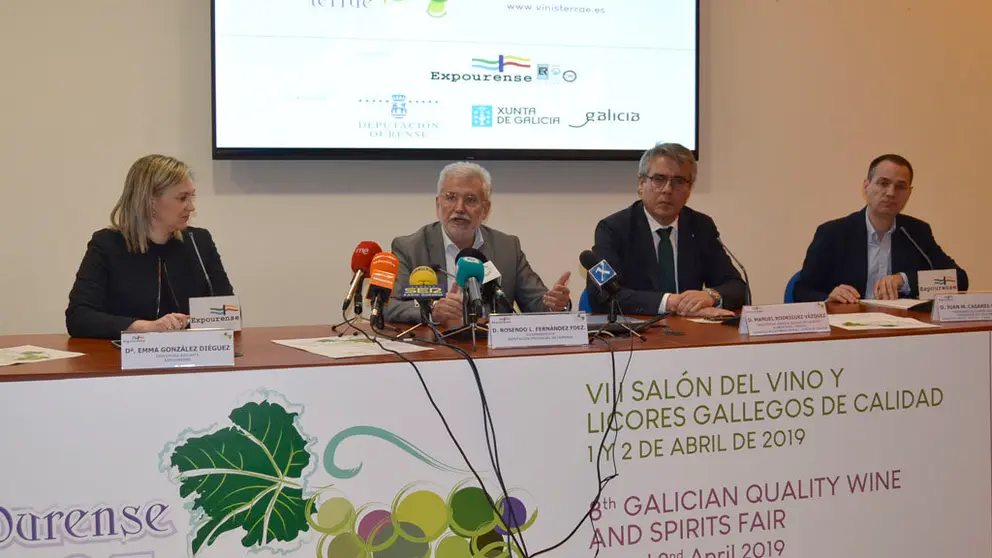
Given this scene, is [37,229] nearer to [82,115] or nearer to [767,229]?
[82,115]

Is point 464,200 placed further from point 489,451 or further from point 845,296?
point 845,296

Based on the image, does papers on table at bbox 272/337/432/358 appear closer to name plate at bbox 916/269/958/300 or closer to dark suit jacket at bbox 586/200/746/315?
dark suit jacket at bbox 586/200/746/315

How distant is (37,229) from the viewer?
365 centimetres

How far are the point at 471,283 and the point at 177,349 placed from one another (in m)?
0.71

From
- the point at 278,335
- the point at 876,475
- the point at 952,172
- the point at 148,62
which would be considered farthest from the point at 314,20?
the point at 952,172

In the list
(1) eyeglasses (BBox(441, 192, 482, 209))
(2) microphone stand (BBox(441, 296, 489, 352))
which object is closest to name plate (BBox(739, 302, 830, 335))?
(2) microphone stand (BBox(441, 296, 489, 352))

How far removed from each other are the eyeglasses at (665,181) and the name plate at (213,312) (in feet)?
5.36

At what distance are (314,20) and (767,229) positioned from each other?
2.54m

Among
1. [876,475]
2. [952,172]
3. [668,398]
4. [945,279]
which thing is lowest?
[876,475]

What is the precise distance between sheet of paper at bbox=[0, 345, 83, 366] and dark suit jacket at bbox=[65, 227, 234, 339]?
1.28 feet

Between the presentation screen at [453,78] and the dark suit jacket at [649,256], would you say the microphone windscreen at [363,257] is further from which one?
the presentation screen at [453,78]

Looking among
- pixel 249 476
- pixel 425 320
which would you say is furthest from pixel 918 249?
pixel 249 476

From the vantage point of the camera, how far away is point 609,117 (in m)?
4.08

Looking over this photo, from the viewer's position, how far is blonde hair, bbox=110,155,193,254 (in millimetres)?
2830
